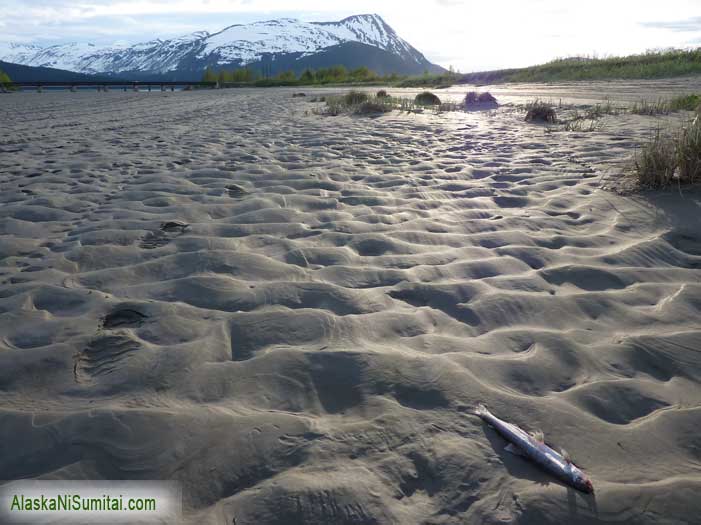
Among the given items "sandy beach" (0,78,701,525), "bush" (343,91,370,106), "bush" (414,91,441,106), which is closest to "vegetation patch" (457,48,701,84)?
"bush" (414,91,441,106)

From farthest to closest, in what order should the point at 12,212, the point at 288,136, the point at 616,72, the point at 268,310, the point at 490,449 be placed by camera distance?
the point at 616,72 → the point at 288,136 → the point at 12,212 → the point at 268,310 → the point at 490,449

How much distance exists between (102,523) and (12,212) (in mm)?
3313

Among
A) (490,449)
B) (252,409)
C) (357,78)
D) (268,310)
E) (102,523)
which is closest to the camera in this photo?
(102,523)

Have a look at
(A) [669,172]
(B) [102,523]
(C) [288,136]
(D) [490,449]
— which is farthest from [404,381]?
(C) [288,136]

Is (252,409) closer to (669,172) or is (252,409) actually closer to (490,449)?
(490,449)

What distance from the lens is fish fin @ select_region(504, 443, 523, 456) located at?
1425 millimetres

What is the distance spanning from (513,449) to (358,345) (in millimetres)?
753

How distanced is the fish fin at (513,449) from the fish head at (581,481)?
15cm

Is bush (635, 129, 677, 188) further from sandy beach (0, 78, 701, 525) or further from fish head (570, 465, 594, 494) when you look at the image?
fish head (570, 465, 594, 494)

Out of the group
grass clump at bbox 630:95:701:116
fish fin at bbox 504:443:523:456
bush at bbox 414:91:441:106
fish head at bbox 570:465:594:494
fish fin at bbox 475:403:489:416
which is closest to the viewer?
fish head at bbox 570:465:594:494

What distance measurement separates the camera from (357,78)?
4453 centimetres

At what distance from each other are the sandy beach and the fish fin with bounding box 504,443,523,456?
0.02 m

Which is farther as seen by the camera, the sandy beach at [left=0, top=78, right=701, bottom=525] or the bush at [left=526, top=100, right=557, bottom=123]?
the bush at [left=526, top=100, right=557, bottom=123]

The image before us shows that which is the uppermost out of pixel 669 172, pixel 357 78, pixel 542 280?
pixel 357 78
